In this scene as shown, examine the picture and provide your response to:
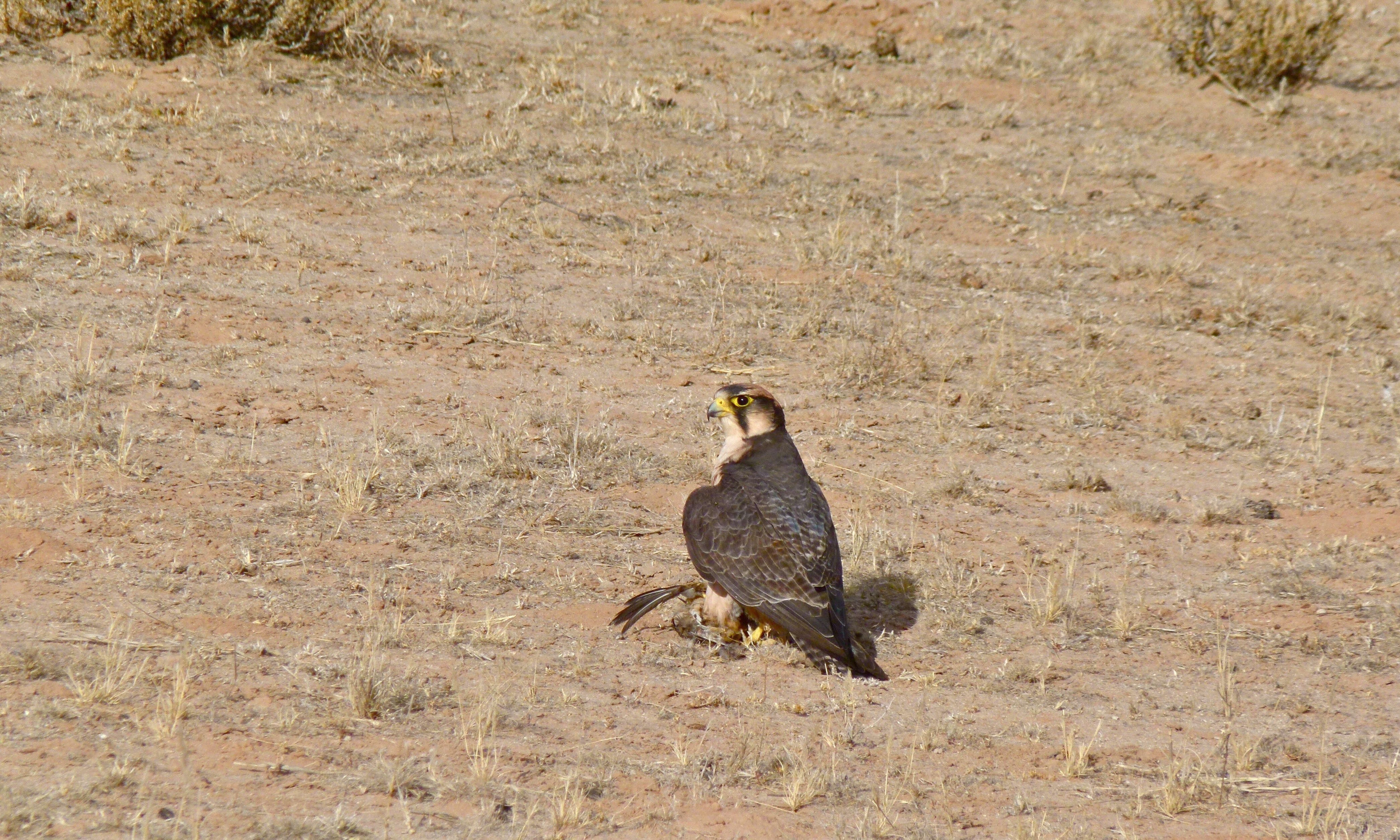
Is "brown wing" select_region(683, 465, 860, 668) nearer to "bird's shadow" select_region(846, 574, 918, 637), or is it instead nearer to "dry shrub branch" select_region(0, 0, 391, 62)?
"bird's shadow" select_region(846, 574, 918, 637)

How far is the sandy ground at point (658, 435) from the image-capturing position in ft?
16.9

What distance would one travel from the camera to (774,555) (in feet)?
20.7

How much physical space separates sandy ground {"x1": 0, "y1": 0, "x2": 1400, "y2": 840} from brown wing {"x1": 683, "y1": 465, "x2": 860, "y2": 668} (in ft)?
0.97

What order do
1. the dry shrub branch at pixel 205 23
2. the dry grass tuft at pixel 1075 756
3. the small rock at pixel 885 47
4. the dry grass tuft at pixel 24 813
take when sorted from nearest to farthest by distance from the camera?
the dry grass tuft at pixel 24 813, the dry grass tuft at pixel 1075 756, the dry shrub branch at pixel 205 23, the small rock at pixel 885 47

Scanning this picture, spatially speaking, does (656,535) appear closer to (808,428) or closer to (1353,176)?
(808,428)

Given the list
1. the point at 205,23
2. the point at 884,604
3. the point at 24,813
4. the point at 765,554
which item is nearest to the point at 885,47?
the point at 205,23

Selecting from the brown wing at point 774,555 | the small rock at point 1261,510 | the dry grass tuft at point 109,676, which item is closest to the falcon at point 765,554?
the brown wing at point 774,555

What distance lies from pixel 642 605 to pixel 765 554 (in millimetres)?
649

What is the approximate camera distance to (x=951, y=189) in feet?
43.6

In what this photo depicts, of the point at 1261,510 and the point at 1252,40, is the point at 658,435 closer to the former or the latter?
the point at 1261,510

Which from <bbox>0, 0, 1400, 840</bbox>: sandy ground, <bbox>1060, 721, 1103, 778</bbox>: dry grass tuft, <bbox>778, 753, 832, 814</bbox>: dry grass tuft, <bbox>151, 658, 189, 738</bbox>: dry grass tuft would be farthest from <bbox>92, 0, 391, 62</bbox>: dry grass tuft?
<bbox>1060, 721, 1103, 778</bbox>: dry grass tuft

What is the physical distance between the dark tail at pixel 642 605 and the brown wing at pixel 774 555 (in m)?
0.18

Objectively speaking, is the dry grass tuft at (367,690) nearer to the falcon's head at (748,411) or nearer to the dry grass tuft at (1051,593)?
the falcon's head at (748,411)

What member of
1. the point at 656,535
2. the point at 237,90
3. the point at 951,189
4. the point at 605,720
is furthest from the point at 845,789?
the point at 237,90
